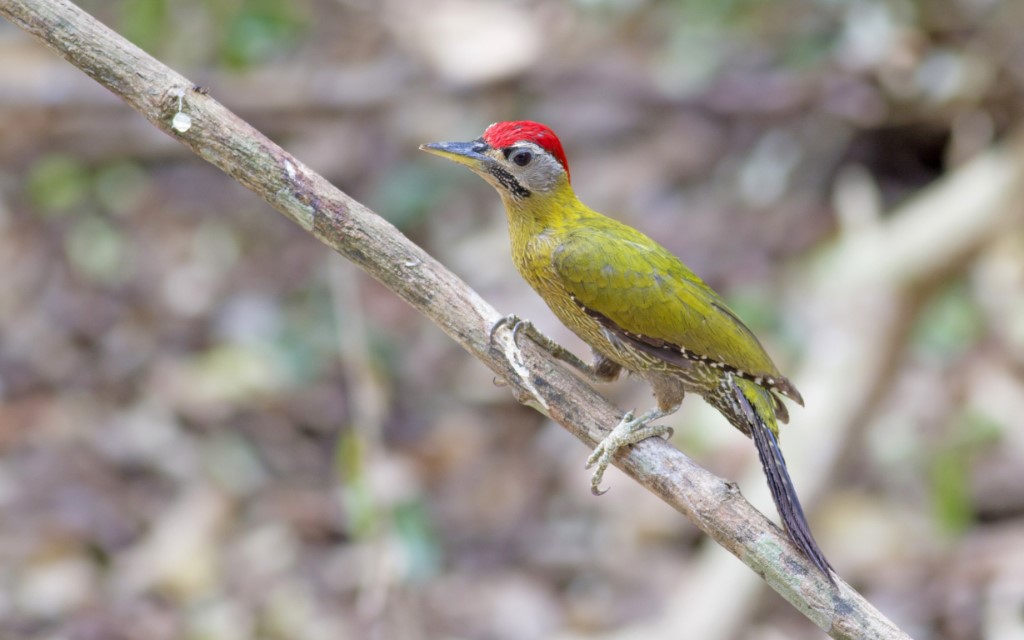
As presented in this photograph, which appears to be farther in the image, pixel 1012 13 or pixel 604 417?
pixel 1012 13

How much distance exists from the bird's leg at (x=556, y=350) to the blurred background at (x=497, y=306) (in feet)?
3.88

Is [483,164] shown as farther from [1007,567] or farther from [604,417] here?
[1007,567]

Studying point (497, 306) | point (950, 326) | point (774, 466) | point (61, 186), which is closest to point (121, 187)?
point (61, 186)

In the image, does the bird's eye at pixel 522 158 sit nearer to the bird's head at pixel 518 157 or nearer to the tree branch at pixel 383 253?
the bird's head at pixel 518 157

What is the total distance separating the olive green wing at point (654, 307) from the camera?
2.93 m

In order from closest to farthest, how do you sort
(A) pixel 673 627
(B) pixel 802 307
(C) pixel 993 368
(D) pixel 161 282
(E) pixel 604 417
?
(E) pixel 604 417, (A) pixel 673 627, (C) pixel 993 368, (B) pixel 802 307, (D) pixel 161 282

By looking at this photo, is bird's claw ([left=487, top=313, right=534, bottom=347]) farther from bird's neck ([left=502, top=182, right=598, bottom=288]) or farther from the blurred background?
the blurred background

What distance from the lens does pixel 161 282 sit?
304 inches

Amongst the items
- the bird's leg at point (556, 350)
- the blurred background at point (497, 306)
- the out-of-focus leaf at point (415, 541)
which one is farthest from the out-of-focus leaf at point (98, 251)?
the bird's leg at point (556, 350)

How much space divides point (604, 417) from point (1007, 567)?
289 cm

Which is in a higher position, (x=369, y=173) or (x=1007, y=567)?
(x=369, y=173)

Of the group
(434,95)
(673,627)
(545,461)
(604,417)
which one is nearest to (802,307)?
(545,461)

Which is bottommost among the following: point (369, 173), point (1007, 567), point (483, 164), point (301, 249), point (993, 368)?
point (483, 164)

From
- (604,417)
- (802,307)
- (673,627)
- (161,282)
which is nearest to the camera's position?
(604,417)
